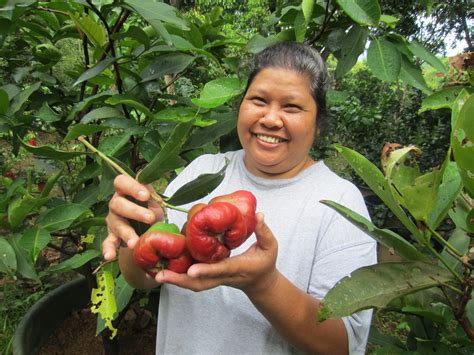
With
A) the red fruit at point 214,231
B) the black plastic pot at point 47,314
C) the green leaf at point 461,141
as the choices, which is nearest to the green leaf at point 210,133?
the red fruit at point 214,231

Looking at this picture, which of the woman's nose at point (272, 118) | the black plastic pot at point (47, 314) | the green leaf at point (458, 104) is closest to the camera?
the green leaf at point (458, 104)

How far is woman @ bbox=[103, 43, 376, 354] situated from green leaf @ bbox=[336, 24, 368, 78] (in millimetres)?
118

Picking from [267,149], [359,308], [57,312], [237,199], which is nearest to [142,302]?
[57,312]

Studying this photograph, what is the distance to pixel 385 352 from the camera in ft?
2.94

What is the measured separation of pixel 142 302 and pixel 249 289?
923 mm

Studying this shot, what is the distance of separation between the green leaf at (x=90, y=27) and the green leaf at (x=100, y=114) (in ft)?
0.57

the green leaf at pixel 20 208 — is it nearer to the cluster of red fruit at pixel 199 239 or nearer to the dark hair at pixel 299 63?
the cluster of red fruit at pixel 199 239

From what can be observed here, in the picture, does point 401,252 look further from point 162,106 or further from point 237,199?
point 162,106

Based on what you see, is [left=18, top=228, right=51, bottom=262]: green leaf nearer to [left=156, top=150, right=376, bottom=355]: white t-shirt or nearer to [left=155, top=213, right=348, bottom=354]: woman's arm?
[left=156, top=150, right=376, bottom=355]: white t-shirt

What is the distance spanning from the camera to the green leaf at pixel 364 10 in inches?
38.6

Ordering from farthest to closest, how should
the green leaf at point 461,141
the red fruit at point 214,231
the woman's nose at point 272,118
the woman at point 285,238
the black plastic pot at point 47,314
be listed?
the black plastic pot at point 47,314
the woman's nose at point 272,118
the woman at point 285,238
the red fruit at point 214,231
the green leaf at point 461,141

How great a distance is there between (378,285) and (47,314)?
148 centimetres

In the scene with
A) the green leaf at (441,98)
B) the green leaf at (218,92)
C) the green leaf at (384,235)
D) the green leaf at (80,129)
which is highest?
the green leaf at (441,98)

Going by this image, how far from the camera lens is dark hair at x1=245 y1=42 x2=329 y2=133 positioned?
1.06m
